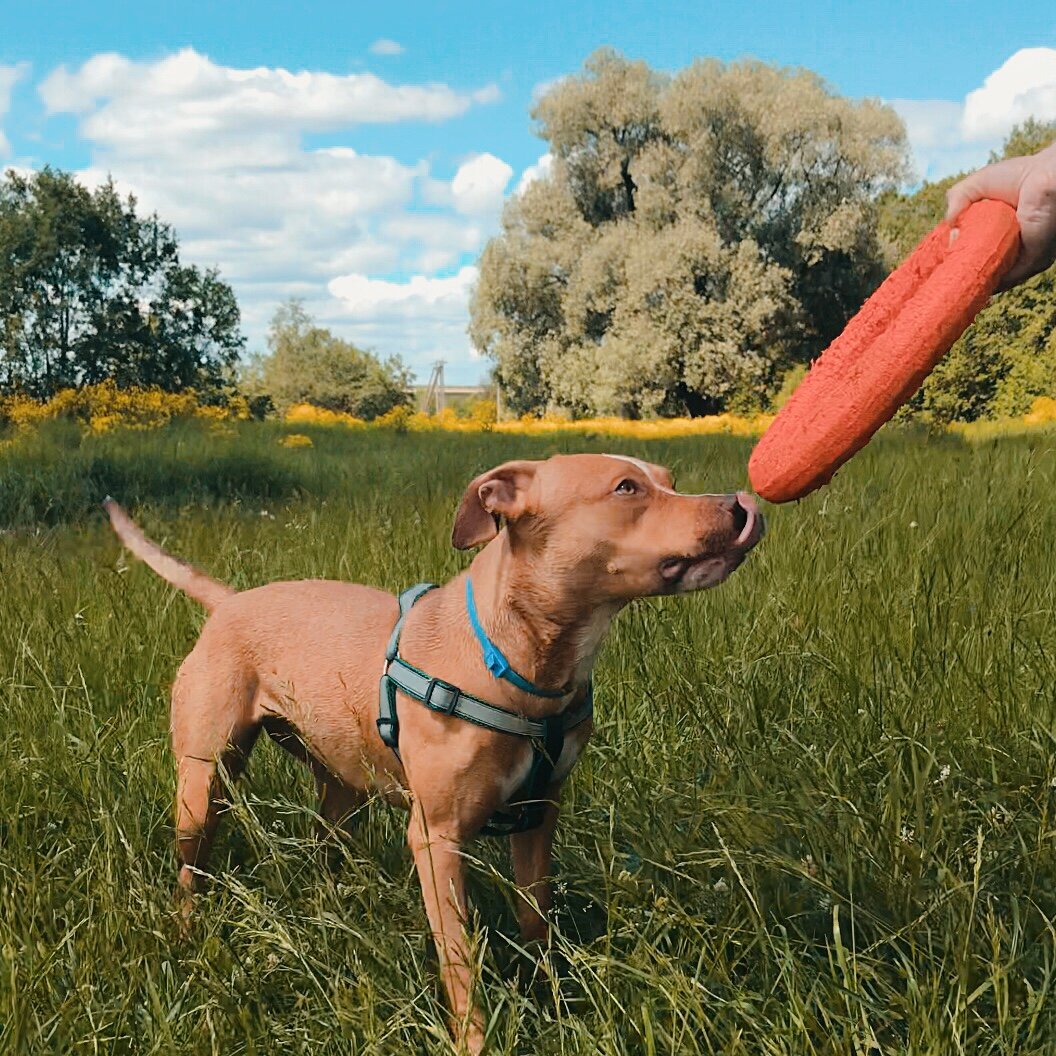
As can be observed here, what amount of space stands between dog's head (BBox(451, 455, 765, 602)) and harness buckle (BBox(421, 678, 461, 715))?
1.01 ft

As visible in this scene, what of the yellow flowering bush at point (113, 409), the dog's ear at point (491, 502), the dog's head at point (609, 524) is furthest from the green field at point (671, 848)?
the yellow flowering bush at point (113, 409)

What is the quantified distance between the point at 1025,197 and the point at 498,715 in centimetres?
153

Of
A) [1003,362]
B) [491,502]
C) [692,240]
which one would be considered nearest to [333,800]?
[491,502]

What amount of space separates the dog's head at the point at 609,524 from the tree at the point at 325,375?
134 ft

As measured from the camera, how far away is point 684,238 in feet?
111

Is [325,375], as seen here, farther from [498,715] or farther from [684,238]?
[498,715]

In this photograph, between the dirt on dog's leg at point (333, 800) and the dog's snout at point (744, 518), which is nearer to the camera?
the dog's snout at point (744, 518)

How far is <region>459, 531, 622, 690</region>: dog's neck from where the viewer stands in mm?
2459

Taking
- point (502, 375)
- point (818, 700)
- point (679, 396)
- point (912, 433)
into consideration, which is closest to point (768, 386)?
point (679, 396)

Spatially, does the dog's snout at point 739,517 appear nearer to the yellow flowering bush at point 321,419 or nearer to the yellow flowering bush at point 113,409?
the yellow flowering bush at point 113,409

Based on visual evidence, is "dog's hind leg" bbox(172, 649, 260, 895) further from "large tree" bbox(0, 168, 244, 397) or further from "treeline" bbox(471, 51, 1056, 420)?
"treeline" bbox(471, 51, 1056, 420)

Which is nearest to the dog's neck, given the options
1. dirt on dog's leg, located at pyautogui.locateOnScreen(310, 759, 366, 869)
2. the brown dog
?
the brown dog

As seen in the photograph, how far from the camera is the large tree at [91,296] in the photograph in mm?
22984

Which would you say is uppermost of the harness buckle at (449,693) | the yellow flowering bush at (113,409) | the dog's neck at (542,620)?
the yellow flowering bush at (113,409)
